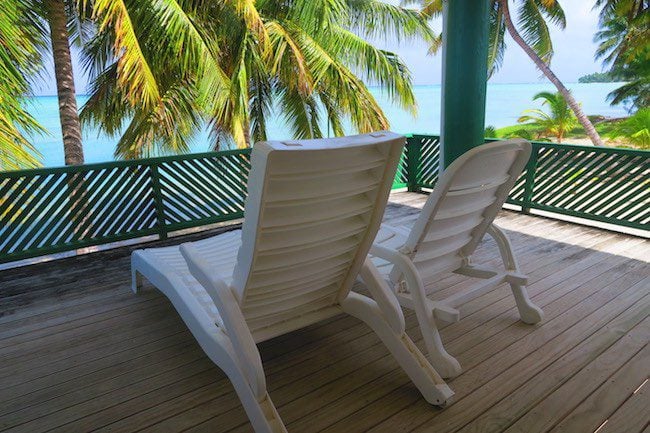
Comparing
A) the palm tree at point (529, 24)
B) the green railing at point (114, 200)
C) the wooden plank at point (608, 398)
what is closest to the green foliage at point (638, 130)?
the palm tree at point (529, 24)

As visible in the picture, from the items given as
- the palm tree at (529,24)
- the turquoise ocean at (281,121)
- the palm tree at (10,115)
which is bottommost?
the turquoise ocean at (281,121)

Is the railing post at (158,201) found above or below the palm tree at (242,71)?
below

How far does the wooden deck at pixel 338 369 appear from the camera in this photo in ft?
5.95

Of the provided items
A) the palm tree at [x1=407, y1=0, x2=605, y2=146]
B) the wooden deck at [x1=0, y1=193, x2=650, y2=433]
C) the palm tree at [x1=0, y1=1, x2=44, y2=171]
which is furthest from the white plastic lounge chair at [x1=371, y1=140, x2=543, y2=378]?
the palm tree at [x1=407, y1=0, x2=605, y2=146]

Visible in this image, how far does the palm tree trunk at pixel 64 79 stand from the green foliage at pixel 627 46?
1484 cm

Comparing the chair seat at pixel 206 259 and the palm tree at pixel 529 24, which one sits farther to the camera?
the palm tree at pixel 529 24

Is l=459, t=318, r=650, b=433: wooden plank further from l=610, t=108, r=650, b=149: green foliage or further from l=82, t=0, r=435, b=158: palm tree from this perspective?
l=610, t=108, r=650, b=149: green foliage

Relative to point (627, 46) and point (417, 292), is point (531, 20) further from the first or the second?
point (417, 292)

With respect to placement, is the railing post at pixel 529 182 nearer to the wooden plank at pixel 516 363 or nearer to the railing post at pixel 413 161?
the railing post at pixel 413 161

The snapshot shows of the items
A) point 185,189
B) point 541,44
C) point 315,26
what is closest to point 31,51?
point 185,189

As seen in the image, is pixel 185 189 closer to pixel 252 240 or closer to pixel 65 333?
pixel 65 333

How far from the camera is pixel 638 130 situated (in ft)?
50.1

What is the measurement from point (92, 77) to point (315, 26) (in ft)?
15.2

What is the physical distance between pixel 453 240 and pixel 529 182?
3.21 meters
